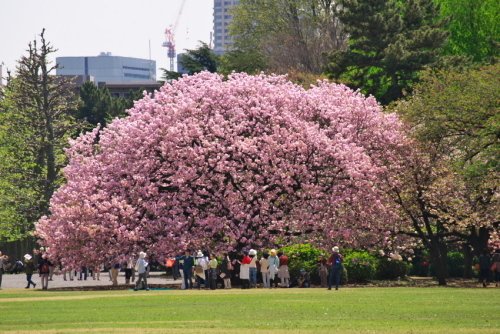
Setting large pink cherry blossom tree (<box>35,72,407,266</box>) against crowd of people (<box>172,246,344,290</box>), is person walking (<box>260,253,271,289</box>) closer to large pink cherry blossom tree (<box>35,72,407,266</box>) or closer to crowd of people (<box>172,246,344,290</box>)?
crowd of people (<box>172,246,344,290</box>)

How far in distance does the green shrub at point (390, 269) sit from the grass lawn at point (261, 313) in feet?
43.4

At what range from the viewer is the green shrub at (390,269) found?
41875mm

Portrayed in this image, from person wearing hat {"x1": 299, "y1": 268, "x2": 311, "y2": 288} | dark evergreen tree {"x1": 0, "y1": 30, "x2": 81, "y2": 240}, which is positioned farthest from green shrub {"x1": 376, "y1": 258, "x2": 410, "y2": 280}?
dark evergreen tree {"x1": 0, "y1": 30, "x2": 81, "y2": 240}

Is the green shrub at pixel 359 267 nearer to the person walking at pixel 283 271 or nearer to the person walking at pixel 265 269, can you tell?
the person walking at pixel 283 271

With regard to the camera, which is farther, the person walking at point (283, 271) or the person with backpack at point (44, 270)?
the person with backpack at point (44, 270)

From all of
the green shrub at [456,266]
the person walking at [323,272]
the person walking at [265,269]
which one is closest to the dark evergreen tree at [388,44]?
the green shrub at [456,266]

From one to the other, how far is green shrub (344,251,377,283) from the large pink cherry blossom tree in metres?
0.68

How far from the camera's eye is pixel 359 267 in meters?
39.0

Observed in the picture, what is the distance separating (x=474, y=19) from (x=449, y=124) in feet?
86.1

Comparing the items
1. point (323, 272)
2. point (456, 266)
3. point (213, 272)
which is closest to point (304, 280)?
point (323, 272)

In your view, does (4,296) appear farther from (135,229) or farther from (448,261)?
(448,261)

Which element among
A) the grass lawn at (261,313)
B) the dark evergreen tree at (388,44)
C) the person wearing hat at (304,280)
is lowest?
the grass lawn at (261,313)

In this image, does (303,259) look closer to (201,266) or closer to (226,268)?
(226,268)

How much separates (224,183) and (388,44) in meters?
23.5
